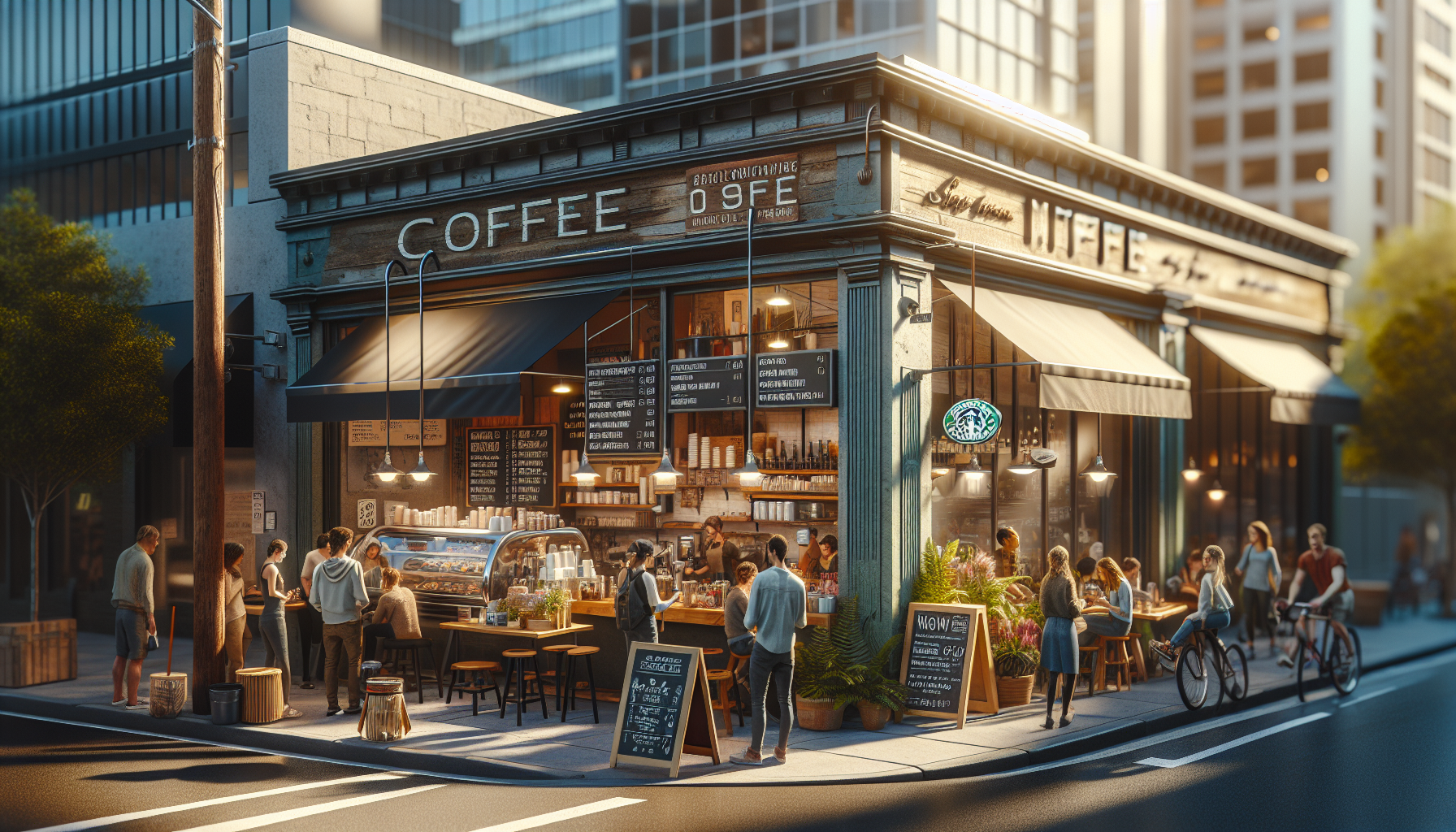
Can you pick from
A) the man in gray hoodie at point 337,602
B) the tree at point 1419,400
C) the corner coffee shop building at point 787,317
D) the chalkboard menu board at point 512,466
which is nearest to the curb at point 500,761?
the man in gray hoodie at point 337,602

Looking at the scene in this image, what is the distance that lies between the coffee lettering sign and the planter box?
9188 millimetres

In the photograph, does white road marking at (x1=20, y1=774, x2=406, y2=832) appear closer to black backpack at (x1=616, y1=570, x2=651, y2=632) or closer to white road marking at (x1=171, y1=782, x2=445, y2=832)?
white road marking at (x1=171, y1=782, x2=445, y2=832)

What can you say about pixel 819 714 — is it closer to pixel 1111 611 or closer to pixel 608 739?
pixel 608 739

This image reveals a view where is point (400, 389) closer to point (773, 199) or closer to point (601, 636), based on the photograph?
point (601, 636)

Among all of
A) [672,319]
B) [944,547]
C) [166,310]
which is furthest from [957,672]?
[166,310]

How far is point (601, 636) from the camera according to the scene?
13.7 m

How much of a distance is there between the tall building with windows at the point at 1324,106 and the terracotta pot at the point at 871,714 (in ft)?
167

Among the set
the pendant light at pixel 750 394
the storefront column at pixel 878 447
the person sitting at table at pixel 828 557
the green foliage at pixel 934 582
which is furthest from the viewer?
the person sitting at table at pixel 828 557

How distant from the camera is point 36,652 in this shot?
14805 mm

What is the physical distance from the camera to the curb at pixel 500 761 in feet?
33.6

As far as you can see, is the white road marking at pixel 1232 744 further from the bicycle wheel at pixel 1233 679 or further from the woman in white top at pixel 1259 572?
the woman in white top at pixel 1259 572

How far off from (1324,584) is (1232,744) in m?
5.44

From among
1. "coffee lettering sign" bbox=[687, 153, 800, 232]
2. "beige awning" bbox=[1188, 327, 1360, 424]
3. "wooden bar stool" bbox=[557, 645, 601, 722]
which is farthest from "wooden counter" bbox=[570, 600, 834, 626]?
"beige awning" bbox=[1188, 327, 1360, 424]

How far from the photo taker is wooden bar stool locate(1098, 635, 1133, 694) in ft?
48.0
